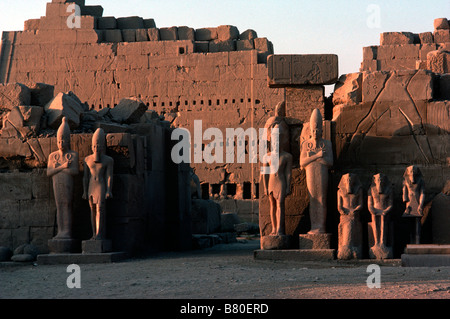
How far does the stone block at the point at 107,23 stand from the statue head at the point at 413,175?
21.3 meters

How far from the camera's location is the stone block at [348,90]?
11.0 metres

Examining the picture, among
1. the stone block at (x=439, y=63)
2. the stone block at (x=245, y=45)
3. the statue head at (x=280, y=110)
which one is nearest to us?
the statue head at (x=280, y=110)

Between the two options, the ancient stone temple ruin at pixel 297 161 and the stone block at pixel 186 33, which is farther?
the stone block at pixel 186 33

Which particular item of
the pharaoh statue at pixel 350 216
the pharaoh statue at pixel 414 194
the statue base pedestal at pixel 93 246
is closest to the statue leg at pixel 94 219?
the statue base pedestal at pixel 93 246

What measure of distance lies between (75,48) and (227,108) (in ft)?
21.9

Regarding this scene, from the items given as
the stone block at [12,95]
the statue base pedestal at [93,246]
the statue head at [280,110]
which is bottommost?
the statue base pedestal at [93,246]

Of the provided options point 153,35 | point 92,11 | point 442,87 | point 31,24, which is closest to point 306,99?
point 442,87

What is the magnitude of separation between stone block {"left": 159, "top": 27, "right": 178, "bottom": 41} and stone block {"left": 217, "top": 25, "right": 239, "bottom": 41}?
1.61m

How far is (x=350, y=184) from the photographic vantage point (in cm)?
989

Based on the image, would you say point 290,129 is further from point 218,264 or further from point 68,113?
point 68,113

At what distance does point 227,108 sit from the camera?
27.4 m

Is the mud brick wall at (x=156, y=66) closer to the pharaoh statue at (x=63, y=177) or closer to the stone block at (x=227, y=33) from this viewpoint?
the stone block at (x=227, y=33)

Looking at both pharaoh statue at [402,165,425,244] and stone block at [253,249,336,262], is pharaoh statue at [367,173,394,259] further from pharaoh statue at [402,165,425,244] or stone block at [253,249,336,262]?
stone block at [253,249,336,262]
